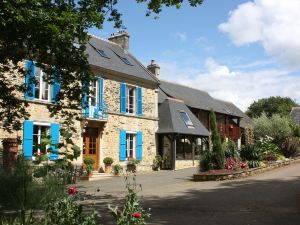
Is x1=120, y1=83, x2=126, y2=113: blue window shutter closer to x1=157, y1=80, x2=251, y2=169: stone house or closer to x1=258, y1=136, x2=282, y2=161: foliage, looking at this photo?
x1=157, y1=80, x2=251, y2=169: stone house

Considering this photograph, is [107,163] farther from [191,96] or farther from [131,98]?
[191,96]

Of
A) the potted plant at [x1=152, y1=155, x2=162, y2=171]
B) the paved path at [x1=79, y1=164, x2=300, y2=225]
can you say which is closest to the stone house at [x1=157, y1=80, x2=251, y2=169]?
the potted plant at [x1=152, y1=155, x2=162, y2=171]

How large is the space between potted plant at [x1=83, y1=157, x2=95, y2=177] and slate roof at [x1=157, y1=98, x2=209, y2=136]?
606cm

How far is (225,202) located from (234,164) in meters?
7.34

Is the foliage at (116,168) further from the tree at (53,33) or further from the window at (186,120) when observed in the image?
the tree at (53,33)

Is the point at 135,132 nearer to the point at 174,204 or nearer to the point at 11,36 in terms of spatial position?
the point at 174,204

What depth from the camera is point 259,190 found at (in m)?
12.0

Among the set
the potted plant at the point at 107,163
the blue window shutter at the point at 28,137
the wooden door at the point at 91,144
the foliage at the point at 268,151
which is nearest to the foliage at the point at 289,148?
the foliage at the point at 268,151

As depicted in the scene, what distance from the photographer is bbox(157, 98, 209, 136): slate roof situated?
24.1 m

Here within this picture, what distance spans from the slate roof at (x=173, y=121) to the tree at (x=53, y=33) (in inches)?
534

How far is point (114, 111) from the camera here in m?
21.3

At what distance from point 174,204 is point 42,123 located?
9.42 metres

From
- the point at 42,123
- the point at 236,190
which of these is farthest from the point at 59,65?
the point at 42,123

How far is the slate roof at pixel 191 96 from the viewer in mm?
29731
